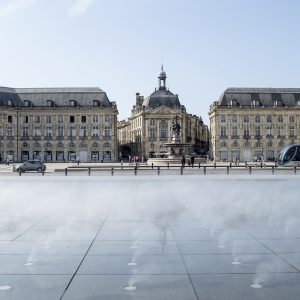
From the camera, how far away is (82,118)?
4719 inches

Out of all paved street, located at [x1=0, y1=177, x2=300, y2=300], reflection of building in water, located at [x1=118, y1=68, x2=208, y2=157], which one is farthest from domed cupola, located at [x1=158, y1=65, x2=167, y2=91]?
paved street, located at [x1=0, y1=177, x2=300, y2=300]

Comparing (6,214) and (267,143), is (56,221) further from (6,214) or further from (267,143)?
(267,143)

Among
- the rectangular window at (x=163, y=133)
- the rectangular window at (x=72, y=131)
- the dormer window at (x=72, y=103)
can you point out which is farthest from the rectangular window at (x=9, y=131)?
the rectangular window at (x=163, y=133)

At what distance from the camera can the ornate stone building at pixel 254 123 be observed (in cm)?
12212

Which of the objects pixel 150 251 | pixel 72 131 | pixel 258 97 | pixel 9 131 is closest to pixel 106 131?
pixel 72 131

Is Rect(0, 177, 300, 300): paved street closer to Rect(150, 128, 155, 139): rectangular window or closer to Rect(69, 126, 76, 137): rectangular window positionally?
Rect(69, 126, 76, 137): rectangular window

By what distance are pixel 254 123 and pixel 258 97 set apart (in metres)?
6.10

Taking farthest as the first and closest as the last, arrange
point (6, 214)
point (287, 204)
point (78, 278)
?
point (287, 204) < point (6, 214) < point (78, 278)

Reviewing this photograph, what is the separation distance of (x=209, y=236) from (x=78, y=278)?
460cm

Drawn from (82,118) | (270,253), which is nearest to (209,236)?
(270,253)

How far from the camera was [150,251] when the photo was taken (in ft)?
34.9

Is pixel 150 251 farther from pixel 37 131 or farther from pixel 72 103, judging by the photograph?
pixel 37 131

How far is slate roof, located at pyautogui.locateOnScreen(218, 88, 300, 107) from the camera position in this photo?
122375mm

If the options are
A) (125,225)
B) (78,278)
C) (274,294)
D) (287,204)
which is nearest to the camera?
(274,294)
